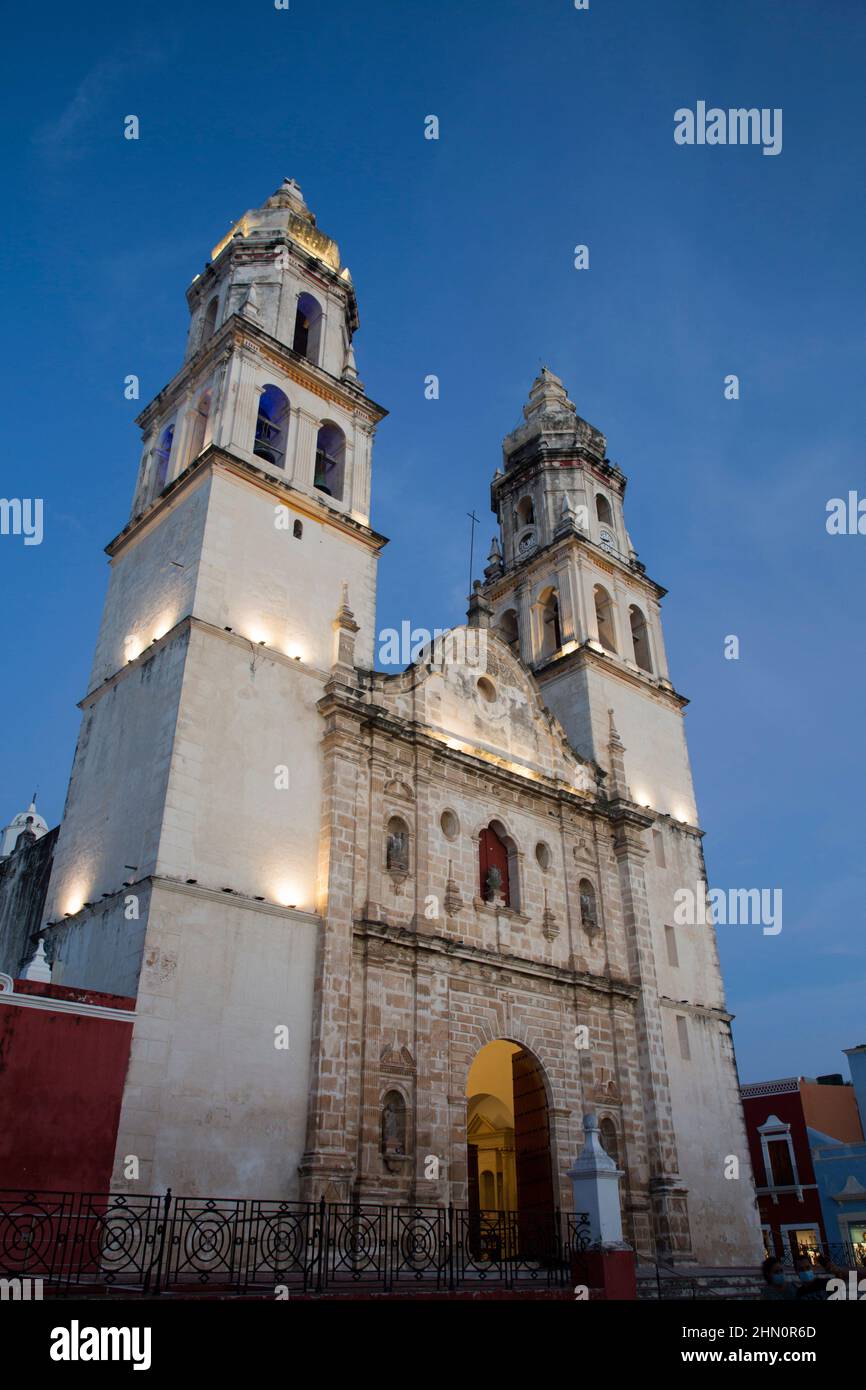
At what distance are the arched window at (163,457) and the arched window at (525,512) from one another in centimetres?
1225

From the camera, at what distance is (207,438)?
22.4 metres

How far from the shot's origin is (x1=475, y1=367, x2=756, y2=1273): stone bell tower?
22.2m

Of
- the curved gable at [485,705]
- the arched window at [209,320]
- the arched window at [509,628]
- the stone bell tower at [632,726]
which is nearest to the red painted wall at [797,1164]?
the stone bell tower at [632,726]

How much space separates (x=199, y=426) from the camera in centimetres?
2342

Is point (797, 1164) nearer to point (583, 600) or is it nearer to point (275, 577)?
point (583, 600)

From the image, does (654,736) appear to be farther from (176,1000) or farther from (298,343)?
(176,1000)

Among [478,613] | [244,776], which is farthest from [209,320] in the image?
[244,776]

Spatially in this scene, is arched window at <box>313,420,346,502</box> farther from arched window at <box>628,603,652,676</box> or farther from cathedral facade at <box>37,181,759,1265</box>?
arched window at <box>628,603,652,676</box>

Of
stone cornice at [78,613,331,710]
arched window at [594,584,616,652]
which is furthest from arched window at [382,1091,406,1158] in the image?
arched window at [594,584,616,652]

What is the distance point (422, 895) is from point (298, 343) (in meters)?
15.3

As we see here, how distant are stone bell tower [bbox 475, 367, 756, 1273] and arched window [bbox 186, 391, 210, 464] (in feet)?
25.1

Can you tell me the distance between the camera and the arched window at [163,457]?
23.6m

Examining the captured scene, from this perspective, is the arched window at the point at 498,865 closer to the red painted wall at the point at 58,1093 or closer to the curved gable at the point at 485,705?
the curved gable at the point at 485,705
